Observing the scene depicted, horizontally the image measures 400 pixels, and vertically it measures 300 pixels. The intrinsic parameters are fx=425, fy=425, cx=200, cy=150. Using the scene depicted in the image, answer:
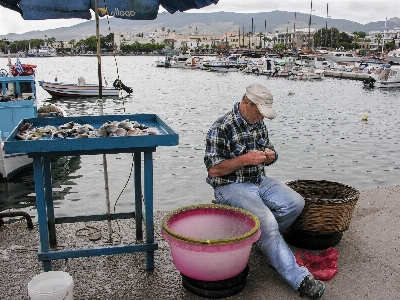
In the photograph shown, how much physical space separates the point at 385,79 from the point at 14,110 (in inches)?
1542

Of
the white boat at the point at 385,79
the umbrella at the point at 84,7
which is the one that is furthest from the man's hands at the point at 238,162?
the white boat at the point at 385,79

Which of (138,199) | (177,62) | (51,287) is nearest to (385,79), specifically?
(177,62)

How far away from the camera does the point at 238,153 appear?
3.73 meters

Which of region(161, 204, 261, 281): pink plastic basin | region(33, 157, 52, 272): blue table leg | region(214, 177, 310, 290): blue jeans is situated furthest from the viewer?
region(214, 177, 310, 290): blue jeans

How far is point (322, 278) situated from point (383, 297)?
1.58 ft

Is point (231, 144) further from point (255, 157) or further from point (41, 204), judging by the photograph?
point (41, 204)

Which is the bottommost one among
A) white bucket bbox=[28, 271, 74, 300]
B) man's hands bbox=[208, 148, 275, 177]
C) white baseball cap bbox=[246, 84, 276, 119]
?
white bucket bbox=[28, 271, 74, 300]

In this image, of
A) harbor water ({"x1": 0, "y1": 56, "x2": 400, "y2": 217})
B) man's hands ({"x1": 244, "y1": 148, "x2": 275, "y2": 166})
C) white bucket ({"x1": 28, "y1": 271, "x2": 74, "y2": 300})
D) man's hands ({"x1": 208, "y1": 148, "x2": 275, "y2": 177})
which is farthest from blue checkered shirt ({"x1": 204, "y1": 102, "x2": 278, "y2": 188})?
white bucket ({"x1": 28, "y1": 271, "x2": 74, "y2": 300})

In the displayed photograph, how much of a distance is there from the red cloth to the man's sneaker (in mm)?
300

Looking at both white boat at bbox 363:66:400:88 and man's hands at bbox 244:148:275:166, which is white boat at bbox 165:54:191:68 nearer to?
white boat at bbox 363:66:400:88

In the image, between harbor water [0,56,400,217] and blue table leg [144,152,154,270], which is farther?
harbor water [0,56,400,217]

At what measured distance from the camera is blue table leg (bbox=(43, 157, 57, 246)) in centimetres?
396

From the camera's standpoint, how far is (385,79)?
1678 inches

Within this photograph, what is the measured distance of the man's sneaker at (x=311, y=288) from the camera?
10.7 ft
